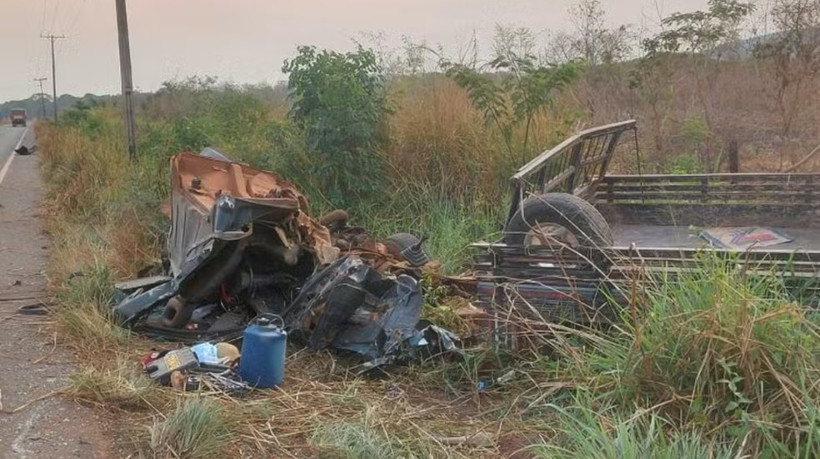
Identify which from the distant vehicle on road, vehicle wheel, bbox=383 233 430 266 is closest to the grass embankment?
vehicle wheel, bbox=383 233 430 266

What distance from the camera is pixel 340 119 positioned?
8.88 metres

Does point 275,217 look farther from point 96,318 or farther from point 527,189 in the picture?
point 527,189

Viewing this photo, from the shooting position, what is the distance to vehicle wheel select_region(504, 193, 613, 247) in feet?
14.7

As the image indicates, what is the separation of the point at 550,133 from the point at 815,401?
6177mm

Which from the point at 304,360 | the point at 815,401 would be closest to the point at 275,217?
the point at 304,360

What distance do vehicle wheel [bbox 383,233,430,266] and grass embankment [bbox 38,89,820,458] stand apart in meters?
1.54

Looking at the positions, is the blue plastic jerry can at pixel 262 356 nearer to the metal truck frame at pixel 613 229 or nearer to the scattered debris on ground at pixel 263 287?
the scattered debris on ground at pixel 263 287

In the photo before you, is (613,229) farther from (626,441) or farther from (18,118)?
(18,118)

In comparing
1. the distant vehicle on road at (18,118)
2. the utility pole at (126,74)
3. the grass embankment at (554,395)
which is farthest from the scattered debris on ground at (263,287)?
the distant vehicle on road at (18,118)

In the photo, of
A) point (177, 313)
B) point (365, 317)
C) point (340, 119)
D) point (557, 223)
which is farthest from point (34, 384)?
point (340, 119)

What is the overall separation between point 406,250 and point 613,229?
1.69 m

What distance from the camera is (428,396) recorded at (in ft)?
15.1

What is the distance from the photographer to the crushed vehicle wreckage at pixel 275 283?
5.22 m

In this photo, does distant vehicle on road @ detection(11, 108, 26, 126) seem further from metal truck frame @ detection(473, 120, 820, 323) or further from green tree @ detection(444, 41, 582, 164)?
metal truck frame @ detection(473, 120, 820, 323)
